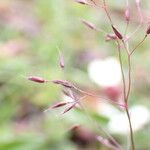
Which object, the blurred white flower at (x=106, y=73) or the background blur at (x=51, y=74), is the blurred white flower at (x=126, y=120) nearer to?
the background blur at (x=51, y=74)

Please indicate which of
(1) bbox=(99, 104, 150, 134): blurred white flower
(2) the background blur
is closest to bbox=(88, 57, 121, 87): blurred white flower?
(2) the background blur

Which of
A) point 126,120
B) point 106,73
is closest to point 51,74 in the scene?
point 106,73

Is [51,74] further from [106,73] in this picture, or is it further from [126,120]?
[126,120]

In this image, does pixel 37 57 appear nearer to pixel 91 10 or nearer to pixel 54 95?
pixel 54 95

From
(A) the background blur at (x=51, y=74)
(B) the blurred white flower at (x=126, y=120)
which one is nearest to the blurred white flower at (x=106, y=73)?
(A) the background blur at (x=51, y=74)

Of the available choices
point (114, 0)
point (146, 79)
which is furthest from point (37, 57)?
point (114, 0)

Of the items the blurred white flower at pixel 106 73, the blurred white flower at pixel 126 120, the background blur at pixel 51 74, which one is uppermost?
the blurred white flower at pixel 126 120

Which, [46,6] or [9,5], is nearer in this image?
[46,6]
